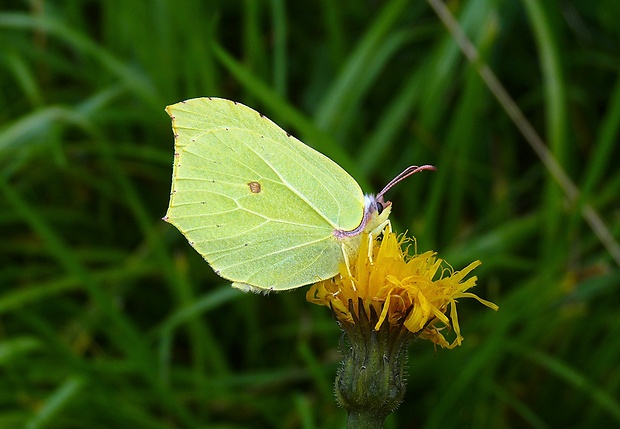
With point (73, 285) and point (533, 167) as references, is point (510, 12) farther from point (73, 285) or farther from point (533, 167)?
point (73, 285)

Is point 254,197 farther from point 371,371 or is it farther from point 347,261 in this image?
point 371,371

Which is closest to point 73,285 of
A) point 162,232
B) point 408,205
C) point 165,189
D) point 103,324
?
point 103,324

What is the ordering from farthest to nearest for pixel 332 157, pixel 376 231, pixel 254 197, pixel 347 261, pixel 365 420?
1. pixel 332 157
2. pixel 254 197
3. pixel 376 231
4. pixel 347 261
5. pixel 365 420

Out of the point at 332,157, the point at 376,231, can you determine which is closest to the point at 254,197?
the point at 376,231

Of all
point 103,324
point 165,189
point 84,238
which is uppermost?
point 165,189

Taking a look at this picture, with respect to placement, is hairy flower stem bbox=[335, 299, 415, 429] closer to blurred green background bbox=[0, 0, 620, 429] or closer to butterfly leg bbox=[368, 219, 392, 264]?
butterfly leg bbox=[368, 219, 392, 264]

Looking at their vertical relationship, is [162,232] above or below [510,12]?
below

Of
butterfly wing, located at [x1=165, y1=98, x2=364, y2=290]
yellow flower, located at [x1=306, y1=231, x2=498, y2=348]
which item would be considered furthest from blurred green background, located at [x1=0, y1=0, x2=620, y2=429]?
yellow flower, located at [x1=306, y1=231, x2=498, y2=348]
